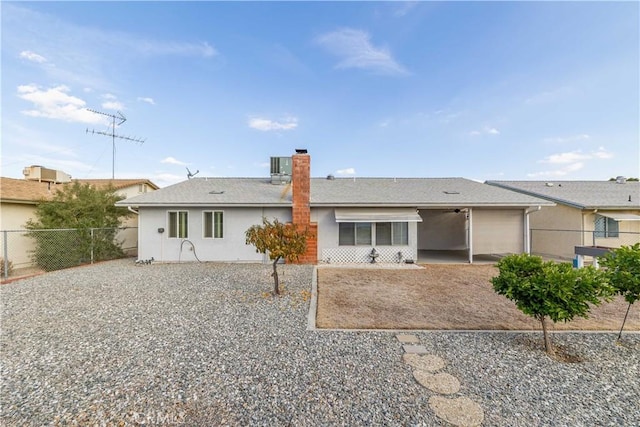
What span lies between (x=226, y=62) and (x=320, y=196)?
10.2m

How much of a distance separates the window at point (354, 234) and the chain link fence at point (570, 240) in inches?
497

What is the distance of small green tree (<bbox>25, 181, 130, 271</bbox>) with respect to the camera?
1344 cm

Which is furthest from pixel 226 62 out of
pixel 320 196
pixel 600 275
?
pixel 600 275

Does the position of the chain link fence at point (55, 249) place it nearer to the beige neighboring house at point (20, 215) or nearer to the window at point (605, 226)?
the beige neighboring house at point (20, 215)

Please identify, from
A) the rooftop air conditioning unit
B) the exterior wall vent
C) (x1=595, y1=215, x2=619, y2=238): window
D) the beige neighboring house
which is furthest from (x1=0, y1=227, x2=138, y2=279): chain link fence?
(x1=595, y1=215, x2=619, y2=238): window

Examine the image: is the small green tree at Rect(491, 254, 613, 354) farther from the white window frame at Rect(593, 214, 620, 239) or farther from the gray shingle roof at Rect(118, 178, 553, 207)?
the white window frame at Rect(593, 214, 620, 239)

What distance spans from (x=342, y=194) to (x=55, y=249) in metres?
15.5

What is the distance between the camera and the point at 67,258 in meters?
13.7

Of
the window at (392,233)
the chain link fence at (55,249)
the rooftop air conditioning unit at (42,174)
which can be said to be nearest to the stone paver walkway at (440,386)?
the window at (392,233)

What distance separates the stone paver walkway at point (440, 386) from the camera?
3.36 m

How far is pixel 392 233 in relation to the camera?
583 inches

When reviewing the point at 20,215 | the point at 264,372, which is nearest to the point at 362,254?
the point at 264,372

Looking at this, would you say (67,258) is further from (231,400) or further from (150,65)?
(231,400)

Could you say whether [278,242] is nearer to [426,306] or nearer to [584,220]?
[426,306]
